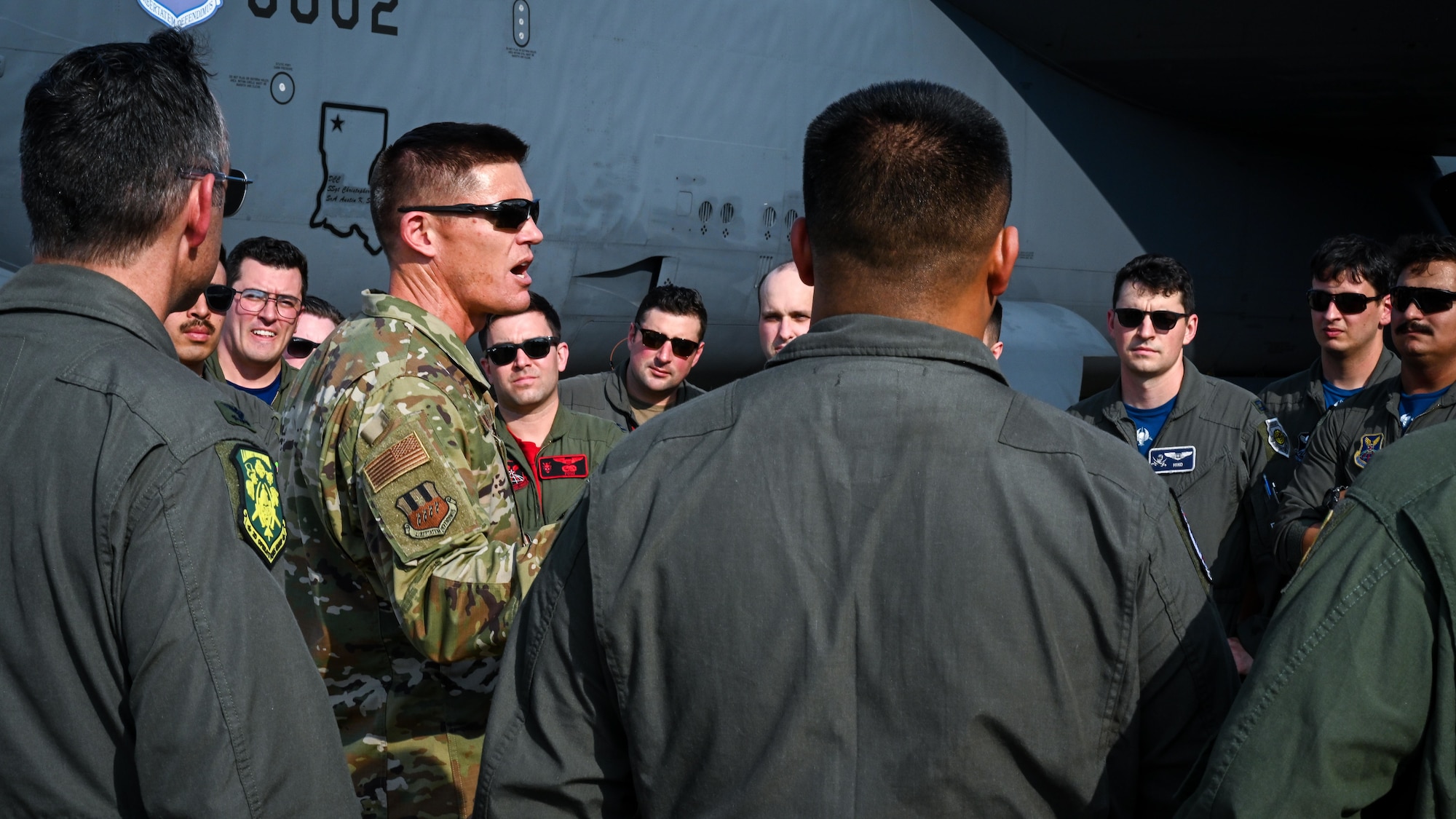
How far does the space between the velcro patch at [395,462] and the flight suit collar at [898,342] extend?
2.83 ft

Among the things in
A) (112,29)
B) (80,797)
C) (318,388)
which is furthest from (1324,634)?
(112,29)

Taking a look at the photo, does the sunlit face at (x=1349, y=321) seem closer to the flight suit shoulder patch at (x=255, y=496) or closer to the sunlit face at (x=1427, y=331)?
the sunlit face at (x=1427, y=331)

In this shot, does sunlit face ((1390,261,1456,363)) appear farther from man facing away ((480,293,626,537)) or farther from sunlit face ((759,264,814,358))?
man facing away ((480,293,626,537))

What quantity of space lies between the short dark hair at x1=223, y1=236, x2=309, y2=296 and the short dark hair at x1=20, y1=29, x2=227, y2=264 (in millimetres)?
3212

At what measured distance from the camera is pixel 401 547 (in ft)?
6.52

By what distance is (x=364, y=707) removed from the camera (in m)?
2.24

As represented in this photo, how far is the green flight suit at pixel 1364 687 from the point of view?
3.95ft

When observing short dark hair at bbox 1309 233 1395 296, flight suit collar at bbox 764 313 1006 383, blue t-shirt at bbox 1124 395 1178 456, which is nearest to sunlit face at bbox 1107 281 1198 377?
blue t-shirt at bbox 1124 395 1178 456

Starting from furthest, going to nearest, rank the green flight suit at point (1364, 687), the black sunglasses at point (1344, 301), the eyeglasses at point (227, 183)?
the black sunglasses at point (1344, 301) → the eyeglasses at point (227, 183) → the green flight suit at point (1364, 687)

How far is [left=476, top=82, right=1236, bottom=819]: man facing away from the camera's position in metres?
1.32

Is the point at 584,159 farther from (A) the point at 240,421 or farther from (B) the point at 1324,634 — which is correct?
(B) the point at 1324,634

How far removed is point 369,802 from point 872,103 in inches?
64.1

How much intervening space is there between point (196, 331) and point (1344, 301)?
4343mm

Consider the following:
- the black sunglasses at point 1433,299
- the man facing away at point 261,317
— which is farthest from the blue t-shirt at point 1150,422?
the man facing away at point 261,317
